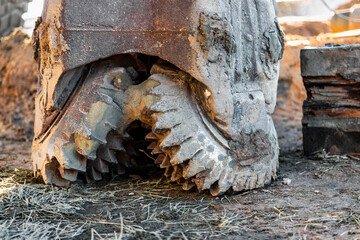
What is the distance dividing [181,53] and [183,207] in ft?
2.71

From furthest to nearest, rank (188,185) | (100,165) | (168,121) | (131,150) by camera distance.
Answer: (131,150), (100,165), (188,185), (168,121)

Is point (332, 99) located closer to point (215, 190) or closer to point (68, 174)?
point (215, 190)

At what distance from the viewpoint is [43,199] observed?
265 centimetres

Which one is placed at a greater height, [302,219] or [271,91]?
[271,91]

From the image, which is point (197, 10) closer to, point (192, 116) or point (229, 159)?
point (192, 116)

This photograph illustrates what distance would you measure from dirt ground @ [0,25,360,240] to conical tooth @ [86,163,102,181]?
5 cm

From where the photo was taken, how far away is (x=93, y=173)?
305 centimetres

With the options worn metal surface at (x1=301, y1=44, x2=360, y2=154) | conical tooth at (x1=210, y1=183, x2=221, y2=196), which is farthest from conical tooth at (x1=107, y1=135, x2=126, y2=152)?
worn metal surface at (x1=301, y1=44, x2=360, y2=154)

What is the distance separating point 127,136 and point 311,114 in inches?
60.4


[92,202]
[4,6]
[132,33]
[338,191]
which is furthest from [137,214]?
[4,6]

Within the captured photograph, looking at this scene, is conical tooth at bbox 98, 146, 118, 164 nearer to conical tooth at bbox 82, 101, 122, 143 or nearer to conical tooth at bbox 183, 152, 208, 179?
conical tooth at bbox 82, 101, 122, 143

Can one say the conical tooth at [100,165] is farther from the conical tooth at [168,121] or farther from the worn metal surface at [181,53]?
the conical tooth at [168,121]

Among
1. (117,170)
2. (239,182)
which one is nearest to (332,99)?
(239,182)

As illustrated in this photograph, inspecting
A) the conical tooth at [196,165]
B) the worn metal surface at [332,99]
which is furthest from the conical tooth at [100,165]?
the worn metal surface at [332,99]
